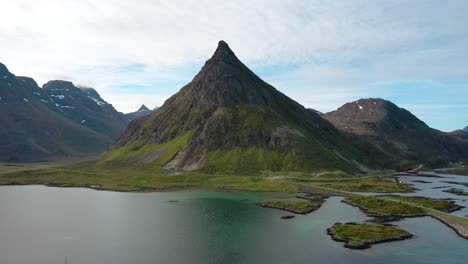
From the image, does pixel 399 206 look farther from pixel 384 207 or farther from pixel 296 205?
pixel 296 205

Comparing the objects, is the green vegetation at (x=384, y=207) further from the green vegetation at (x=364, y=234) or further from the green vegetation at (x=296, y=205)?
the green vegetation at (x=364, y=234)

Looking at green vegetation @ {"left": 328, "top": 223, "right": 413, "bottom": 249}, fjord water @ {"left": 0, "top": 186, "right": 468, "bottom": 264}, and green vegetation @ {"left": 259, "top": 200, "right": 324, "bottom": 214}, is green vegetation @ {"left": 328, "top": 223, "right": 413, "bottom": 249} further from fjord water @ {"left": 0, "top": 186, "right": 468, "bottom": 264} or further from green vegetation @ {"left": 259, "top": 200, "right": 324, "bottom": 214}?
green vegetation @ {"left": 259, "top": 200, "right": 324, "bottom": 214}

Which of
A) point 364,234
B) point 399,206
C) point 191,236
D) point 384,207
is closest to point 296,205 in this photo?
point 384,207

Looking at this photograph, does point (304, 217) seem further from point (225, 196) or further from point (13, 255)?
point (13, 255)

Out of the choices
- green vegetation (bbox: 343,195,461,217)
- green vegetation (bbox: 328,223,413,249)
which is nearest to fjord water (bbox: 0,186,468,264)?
green vegetation (bbox: 328,223,413,249)

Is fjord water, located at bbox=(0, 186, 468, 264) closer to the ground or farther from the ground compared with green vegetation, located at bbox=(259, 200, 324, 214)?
closer to the ground

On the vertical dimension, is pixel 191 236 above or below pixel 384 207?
below

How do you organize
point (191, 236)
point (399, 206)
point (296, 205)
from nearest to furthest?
point (191, 236)
point (399, 206)
point (296, 205)
